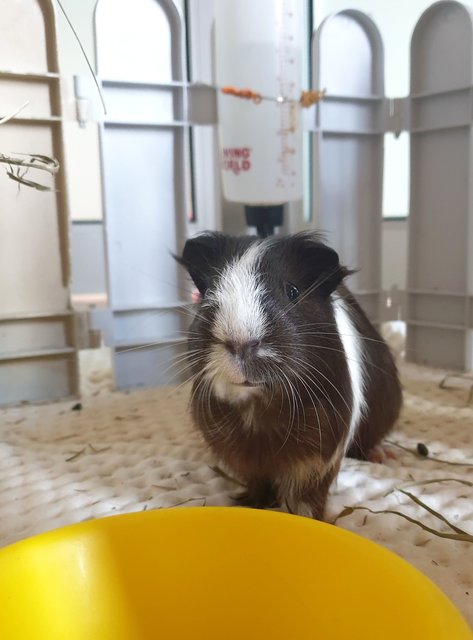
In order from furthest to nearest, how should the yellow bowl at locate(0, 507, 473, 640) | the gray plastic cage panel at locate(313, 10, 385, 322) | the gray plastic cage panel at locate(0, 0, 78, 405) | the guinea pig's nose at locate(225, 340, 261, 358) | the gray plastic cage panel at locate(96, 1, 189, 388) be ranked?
the gray plastic cage panel at locate(313, 10, 385, 322) < the gray plastic cage panel at locate(96, 1, 189, 388) < the gray plastic cage panel at locate(0, 0, 78, 405) < the guinea pig's nose at locate(225, 340, 261, 358) < the yellow bowl at locate(0, 507, 473, 640)

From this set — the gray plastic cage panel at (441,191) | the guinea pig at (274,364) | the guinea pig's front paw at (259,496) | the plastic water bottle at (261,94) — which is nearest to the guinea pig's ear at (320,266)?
the guinea pig at (274,364)

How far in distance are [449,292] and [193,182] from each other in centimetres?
125

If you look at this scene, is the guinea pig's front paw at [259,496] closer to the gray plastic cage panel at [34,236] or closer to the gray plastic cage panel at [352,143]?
the gray plastic cage panel at [34,236]

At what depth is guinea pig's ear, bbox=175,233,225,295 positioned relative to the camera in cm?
124

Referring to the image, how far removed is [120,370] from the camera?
2.35m

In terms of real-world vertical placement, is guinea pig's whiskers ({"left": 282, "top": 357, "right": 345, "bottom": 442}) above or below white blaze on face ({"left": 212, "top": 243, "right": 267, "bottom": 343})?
below

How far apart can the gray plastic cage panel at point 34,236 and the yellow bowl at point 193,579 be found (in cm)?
142

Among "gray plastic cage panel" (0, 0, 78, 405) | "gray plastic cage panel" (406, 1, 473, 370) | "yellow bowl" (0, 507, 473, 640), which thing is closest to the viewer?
"yellow bowl" (0, 507, 473, 640)

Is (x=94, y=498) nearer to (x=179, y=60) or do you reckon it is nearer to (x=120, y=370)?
(x=120, y=370)

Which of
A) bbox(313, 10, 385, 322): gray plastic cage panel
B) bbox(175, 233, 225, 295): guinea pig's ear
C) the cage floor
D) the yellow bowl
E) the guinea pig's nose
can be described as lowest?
the cage floor

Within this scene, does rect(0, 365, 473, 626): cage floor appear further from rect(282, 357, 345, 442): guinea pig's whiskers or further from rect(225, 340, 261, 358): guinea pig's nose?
rect(225, 340, 261, 358): guinea pig's nose

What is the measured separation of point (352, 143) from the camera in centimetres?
258

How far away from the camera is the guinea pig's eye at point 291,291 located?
3.76ft

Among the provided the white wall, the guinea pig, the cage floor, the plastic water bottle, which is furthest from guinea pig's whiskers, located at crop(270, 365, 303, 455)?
the white wall
